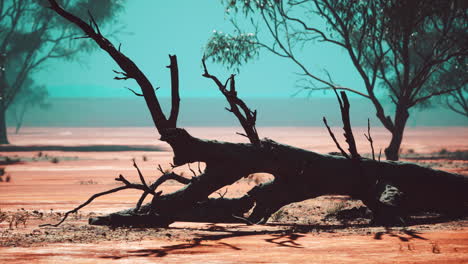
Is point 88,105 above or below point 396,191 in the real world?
above

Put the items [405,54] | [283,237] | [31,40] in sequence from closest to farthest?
[283,237] → [405,54] → [31,40]

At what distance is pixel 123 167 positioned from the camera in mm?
28922

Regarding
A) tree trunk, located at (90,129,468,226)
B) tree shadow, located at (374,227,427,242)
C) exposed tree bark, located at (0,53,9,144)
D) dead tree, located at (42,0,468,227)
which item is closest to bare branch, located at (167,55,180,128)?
dead tree, located at (42,0,468,227)

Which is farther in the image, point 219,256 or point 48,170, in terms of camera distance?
point 48,170

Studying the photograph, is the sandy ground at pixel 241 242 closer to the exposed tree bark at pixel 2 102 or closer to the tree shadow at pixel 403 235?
the tree shadow at pixel 403 235

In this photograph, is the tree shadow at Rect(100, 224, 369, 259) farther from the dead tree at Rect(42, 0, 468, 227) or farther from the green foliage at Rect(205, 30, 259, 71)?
the green foliage at Rect(205, 30, 259, 71)

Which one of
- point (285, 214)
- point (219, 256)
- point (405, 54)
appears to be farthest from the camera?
point (405, 54)

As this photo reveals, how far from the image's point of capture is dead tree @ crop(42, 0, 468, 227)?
32.9 ft

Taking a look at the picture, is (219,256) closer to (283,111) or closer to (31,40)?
(31,40)

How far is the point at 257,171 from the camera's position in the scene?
1037 centimetres

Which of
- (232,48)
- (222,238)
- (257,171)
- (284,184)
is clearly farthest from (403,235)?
(232,48)

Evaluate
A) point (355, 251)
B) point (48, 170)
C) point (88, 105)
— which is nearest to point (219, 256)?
point (355, 251)

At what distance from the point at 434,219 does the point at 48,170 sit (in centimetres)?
1808

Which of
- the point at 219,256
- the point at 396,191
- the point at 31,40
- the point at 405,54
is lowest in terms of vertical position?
the point at 219,256
